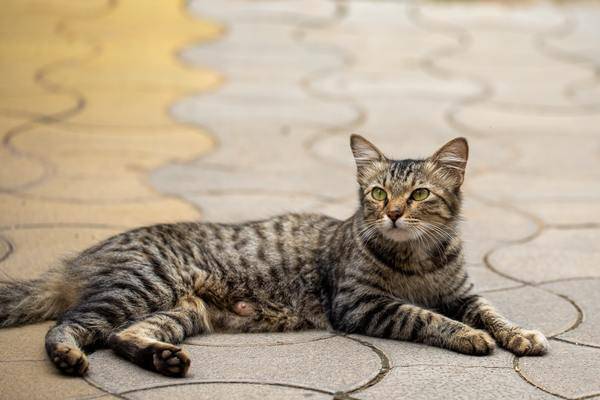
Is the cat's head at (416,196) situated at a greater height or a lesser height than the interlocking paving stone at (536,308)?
greater

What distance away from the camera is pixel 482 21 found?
1077 centimetres

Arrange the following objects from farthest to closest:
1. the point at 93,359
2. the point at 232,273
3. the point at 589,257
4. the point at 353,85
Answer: the point at 353,85, the point at 589,257, the point at 232,273, the point at 93,359

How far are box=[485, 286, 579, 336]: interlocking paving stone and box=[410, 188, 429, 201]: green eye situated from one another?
0.65 meters

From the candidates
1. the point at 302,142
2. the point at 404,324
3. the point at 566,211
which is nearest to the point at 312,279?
the point at 404,324

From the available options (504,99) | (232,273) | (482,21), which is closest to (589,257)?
(232,273)

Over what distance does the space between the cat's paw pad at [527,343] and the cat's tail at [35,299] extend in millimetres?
1754

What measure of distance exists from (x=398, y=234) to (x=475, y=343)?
58cm

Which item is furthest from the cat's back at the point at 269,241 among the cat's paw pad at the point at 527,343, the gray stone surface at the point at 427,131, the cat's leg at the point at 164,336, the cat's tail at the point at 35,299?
the cat's paw pad at the point at 527,343

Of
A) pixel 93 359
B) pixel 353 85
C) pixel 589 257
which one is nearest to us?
pixel 93 359

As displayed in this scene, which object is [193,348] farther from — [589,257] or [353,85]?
[353,85]

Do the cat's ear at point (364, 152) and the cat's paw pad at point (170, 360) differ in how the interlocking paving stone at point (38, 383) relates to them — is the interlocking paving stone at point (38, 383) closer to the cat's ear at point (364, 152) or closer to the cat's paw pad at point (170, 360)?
the cat's paw pad at point (170, 360)

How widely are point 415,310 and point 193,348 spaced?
0.90 metres

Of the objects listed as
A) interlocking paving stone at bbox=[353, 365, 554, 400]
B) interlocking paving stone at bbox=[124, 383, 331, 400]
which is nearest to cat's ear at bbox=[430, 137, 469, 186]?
interlocking paving stone at bbox=[353, 365, 554, 400]

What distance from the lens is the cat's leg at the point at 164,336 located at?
3.60 metres
